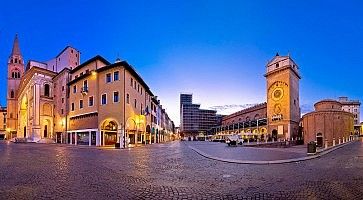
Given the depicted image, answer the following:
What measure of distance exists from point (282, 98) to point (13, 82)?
9041cm

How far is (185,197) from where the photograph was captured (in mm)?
7977

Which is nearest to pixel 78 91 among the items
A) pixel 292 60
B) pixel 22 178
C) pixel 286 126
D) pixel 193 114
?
pixel 22 178

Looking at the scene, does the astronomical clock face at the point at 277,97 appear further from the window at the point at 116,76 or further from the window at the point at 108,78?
the window at the point at 108,78

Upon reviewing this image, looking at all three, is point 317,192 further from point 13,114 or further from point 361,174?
point 13,114

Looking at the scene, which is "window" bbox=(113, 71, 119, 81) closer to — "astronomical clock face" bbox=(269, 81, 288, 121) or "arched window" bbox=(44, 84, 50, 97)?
"arched window" bbox=(44, 84, 50, 97)

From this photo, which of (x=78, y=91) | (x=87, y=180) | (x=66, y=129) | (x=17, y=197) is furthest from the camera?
(x=66, y=129)

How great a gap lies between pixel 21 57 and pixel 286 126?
9270 centimetres

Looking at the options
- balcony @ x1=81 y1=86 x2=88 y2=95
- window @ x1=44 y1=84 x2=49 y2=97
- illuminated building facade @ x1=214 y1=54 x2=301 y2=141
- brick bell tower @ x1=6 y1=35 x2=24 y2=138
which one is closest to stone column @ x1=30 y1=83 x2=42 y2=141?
window @ x1=44 y1=84 x2=49 y2=97

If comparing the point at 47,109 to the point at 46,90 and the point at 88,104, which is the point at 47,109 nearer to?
the point at 46,90

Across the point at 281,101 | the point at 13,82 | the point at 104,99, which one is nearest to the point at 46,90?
the point at 104,99

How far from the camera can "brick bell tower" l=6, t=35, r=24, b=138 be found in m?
100

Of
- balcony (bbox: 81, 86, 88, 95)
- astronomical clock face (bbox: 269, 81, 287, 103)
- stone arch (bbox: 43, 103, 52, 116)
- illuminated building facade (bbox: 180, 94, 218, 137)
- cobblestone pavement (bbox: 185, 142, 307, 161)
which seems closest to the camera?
cobblestone pavement (bbox: 185, 142, 307, 161)

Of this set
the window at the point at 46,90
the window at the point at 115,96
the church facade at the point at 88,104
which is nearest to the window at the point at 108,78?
the church facade at the point at 88,104

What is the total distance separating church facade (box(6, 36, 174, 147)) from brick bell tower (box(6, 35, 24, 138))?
3033 centimetres
